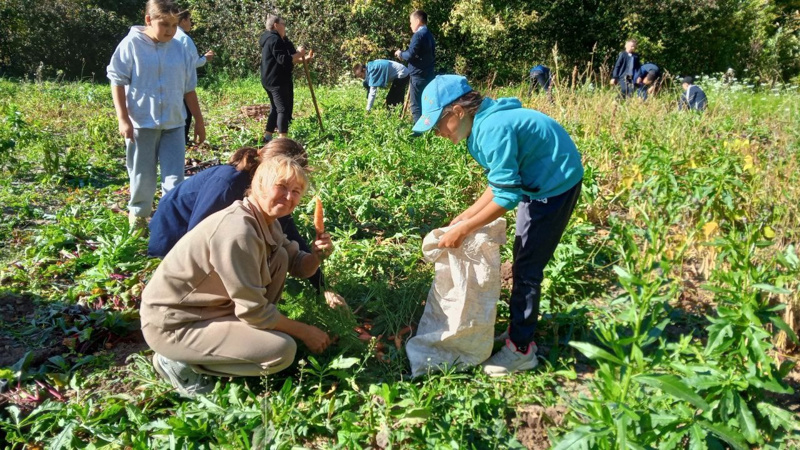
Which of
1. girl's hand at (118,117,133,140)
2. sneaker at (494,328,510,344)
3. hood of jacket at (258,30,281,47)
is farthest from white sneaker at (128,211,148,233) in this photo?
hood of jacket at (258,30,281,47)

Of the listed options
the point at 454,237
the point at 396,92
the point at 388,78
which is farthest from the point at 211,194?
the point at 396,92

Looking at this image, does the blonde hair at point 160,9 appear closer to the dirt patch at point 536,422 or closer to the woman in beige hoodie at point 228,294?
the woman in beige hoodie at point 228,294

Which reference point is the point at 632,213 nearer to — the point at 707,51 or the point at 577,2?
the point at 577,2

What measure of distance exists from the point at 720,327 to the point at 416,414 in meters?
1.20

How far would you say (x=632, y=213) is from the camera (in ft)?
14.1

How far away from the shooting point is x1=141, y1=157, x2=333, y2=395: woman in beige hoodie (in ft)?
7.73

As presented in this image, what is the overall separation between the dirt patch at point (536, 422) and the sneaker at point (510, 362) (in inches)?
9.4

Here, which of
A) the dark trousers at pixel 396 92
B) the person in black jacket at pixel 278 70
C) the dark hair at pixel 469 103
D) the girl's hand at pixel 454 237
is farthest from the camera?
the dark trousers at pixel 396 92

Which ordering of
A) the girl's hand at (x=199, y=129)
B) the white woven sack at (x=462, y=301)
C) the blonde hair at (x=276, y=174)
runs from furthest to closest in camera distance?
the girl's hand at (x=199, y=129) < the white woven sack at (x=462, y=301) < the blonde hair at (x=276, y=174)

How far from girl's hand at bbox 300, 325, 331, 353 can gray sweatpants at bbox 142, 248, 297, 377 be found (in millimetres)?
116

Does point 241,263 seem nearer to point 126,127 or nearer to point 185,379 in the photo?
point 185,379

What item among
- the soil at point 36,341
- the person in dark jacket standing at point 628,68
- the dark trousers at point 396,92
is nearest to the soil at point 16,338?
Result: the soil at point 36,341

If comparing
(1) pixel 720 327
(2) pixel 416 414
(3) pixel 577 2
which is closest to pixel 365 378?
(2) pixel 416 414

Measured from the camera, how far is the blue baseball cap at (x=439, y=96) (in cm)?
253
